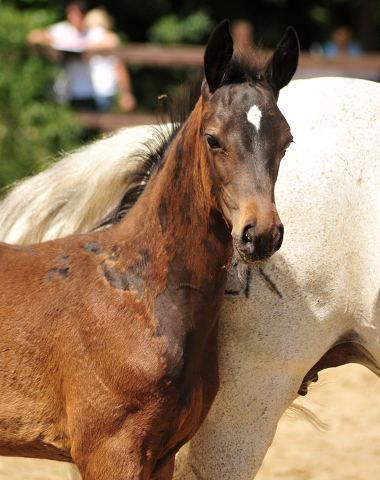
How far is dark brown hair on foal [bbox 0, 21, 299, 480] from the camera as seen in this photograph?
2.21 m

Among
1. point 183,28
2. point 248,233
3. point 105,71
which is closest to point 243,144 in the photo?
point 248,233

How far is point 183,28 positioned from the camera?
11.4 metres

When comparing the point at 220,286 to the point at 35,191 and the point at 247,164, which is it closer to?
the point at 247,164

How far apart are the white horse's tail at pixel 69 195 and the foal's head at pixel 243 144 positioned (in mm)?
852

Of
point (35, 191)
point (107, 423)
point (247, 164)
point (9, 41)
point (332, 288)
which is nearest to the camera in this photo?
point (247, 164)

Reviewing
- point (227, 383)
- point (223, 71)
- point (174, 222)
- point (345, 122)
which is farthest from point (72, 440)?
point (345, 122)

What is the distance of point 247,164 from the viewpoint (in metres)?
2.12

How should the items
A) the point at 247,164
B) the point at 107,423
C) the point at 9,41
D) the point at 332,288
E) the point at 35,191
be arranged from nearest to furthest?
the point at 247,164 < the point at 107,423 < the point at 332,288 < the point at 35,191 < the point at 9,41

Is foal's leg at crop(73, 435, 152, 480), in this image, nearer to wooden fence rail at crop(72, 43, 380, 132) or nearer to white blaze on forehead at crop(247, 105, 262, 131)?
white blaze on forehead at crop(247, 105, 262, 131)

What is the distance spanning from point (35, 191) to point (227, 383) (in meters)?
1.29

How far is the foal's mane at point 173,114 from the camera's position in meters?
2.24

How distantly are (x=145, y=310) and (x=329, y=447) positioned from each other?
2.64m

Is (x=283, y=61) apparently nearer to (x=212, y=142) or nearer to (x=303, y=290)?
(x=212, y=142)

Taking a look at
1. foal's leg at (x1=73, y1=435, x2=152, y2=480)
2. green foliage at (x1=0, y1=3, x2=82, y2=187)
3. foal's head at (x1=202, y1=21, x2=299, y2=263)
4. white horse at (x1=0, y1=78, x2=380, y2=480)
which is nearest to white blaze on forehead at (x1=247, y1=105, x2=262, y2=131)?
foal's head at (x1=202, y1=21, x2=299, y2=263)
